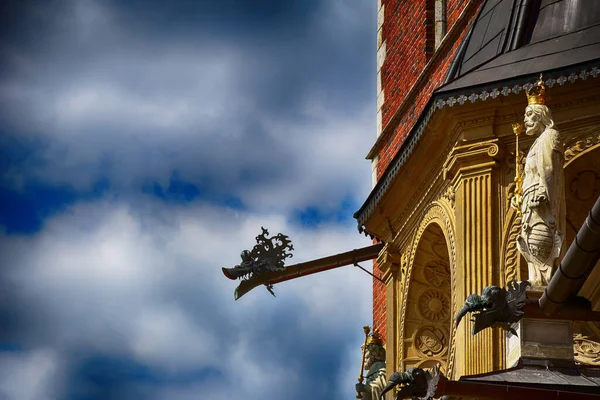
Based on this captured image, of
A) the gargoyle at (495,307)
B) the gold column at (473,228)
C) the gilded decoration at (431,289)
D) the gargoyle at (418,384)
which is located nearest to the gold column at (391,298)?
the gilded decoration at (431,289)

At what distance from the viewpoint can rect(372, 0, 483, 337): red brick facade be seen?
21781 mm

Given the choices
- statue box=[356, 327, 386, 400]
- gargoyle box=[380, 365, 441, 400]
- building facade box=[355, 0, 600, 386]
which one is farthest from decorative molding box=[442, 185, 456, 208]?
gargoyle box=[380, 365, 441, 400]

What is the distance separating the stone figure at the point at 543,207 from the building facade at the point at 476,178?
1.75 metres

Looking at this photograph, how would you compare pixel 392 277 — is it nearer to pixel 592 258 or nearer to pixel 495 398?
pixel 495 398

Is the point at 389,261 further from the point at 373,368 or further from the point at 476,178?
the point at 476,178

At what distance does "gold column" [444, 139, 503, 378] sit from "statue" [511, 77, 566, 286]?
1944 millimetres

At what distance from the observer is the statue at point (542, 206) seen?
52.6 ft

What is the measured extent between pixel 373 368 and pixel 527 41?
Result: 429cm

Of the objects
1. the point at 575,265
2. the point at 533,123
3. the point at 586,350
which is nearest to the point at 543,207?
the point at 533,123

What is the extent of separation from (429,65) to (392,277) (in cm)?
273

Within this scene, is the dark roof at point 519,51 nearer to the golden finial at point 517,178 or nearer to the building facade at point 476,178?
the building facade at point 476,178

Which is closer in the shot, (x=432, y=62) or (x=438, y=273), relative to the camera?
(x=438, y=273)

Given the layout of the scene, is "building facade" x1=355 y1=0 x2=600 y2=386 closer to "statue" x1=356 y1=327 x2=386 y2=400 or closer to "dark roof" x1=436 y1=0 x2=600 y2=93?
"dark roof" x1=436 y1=0 x2=600 y2=93

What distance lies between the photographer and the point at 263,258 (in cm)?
2153
